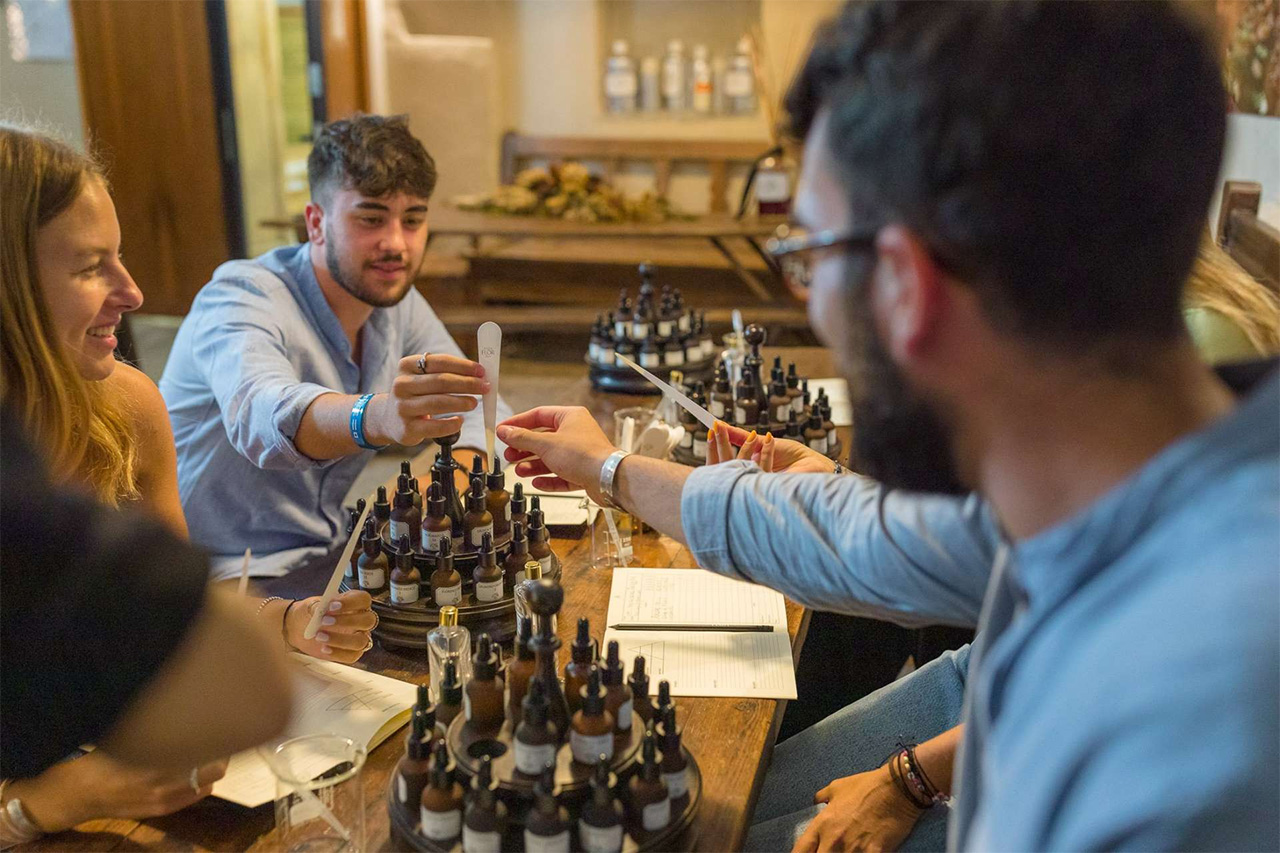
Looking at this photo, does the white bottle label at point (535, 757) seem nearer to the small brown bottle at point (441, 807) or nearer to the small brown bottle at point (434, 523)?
the small brown bottle at point (441, 807)

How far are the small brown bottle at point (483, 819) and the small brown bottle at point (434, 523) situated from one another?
2.03 ft

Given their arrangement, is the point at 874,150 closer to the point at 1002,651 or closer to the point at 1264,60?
the point at 1002,651

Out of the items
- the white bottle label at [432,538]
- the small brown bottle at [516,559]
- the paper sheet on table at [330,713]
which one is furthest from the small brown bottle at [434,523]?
the paper sheet on table at [330,713]

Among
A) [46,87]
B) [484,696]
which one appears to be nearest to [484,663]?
[484,696]

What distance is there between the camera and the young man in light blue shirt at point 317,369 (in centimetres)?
204

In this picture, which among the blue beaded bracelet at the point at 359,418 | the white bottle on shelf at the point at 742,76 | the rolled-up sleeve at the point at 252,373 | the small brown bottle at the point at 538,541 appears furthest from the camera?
the white bottle on shelf at the point at 742,76

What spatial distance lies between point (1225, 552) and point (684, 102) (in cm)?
630

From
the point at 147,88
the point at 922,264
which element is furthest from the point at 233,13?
the point at 922,264

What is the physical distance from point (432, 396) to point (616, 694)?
0.80 m

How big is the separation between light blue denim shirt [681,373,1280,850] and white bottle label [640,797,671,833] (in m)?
0.32

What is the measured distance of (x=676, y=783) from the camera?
1.23 metres

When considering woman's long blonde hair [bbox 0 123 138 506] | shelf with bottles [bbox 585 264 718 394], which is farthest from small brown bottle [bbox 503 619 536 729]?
shelf with bottles [bbox 585 264 718 394]

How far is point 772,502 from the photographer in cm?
142

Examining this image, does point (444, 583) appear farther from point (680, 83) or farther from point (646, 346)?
point (680, 83)
